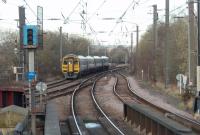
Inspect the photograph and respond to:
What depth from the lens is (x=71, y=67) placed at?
194 feet

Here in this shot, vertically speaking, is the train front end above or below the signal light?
below

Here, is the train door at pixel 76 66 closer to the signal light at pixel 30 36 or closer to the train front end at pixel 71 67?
the train front end at pixel 71 67

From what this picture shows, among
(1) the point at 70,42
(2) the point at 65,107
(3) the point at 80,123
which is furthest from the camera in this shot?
(1) the point at 70,42

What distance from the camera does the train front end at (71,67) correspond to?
5944 centimetres

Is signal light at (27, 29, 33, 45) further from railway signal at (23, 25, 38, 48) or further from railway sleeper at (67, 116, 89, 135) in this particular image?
railway sleeper at (67, 116, 89, 135)

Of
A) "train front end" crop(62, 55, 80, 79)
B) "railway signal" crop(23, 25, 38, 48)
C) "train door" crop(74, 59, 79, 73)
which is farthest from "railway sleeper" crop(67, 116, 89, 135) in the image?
"train door" crop(74, 59, 79, 73)

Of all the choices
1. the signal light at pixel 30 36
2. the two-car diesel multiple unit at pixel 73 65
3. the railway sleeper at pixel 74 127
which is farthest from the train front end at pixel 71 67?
the signal light at pixel 30 36

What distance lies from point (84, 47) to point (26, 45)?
7709cm

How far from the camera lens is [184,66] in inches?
1686

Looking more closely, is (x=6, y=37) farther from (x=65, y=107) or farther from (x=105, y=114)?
(x=105, y=114)

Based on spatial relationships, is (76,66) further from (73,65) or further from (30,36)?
(30,36)

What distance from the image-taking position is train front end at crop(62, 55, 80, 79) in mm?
59438

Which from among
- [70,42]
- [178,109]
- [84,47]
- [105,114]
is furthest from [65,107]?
[84,47]

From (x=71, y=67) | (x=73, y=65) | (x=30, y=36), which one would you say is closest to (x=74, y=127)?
(x=30, y=36)
